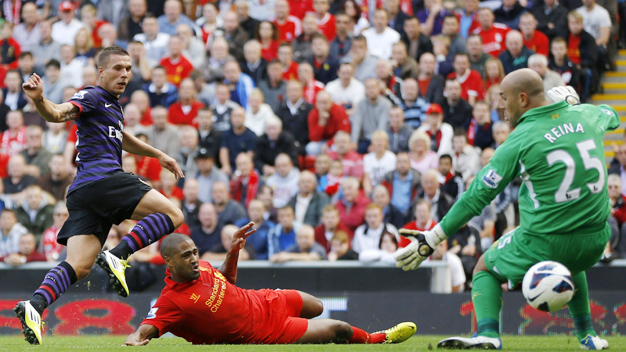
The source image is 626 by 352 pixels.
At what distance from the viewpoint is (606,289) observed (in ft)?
35.2

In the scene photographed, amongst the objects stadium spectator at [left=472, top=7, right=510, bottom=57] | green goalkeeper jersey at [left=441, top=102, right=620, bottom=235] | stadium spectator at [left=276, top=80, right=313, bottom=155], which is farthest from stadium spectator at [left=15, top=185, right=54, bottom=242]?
green goalkeeper jersey at [left=441, top=102, right=620, bottom=235]

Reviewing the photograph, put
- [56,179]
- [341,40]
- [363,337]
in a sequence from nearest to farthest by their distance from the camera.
→ [363,337], [56,179], [341,40]

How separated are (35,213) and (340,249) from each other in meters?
4.66

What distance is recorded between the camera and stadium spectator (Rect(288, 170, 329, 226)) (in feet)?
41.8

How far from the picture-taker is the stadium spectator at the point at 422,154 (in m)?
Answer: 13.0

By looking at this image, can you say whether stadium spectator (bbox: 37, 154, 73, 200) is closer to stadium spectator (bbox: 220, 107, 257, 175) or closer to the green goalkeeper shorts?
stadium spectator (bbox: 220, 107, 257, 175)

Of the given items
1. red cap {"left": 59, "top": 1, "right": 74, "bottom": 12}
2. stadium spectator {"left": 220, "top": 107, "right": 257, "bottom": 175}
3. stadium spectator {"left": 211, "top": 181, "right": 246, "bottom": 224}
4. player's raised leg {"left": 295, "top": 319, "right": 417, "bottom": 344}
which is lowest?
stadium spectator {"left": 211, "top": 181, "right": 246, "bottom": 224}

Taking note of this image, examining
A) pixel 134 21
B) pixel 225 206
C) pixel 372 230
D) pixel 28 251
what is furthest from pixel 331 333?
pixel 134 21

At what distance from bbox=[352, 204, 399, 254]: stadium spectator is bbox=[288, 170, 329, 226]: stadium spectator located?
2.75 ft

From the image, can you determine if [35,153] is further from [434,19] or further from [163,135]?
[434,19]

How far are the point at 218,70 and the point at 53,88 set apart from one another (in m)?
2.91

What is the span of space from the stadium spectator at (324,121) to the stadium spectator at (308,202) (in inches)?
46.2

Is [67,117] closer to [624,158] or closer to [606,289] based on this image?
[606,289]

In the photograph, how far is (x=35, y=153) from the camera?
14.3m
